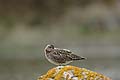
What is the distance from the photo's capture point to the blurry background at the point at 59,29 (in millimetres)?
32250

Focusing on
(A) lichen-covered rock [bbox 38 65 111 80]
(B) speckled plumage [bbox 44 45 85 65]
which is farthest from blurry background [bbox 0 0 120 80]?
(A) lichen-covered rock [bbox 38 65 111 80]

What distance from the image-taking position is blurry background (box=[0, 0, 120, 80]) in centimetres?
3225

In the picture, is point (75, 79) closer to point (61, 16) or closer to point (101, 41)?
point (101, 41)

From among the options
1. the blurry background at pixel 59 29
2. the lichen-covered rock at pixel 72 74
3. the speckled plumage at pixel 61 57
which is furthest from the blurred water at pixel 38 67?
the lichen-covered rock at pixel 72 74

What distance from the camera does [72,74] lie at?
1073 centimetres

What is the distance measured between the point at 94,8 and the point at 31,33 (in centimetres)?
403

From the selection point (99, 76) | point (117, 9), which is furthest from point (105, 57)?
point (99, 76)

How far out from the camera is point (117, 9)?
130 feet

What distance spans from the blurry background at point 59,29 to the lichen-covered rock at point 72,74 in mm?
17655

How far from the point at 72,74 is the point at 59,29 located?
85.8 feet

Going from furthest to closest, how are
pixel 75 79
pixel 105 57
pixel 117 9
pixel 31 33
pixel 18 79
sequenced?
pixel 117 9 → pixel 31 33 → pixel 105 57 → pixel 18 79 → pixel 75 79

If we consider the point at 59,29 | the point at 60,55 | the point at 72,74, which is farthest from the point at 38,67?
the point at 72,74

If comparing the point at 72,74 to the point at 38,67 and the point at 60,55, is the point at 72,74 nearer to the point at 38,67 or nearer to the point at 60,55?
the point at 60,55

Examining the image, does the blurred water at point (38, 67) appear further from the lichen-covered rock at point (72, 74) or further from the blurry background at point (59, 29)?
the lichen-covered rock at point (72, 74)
